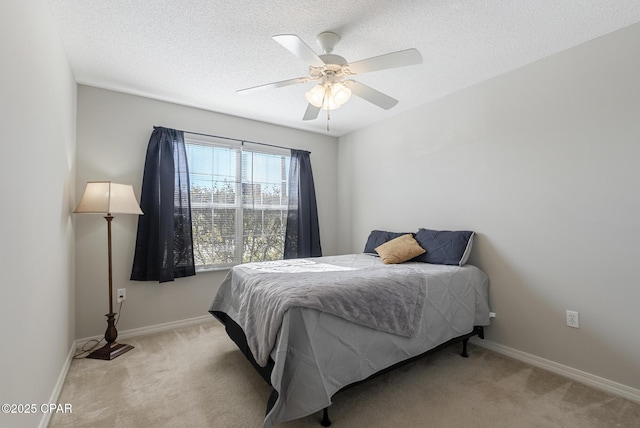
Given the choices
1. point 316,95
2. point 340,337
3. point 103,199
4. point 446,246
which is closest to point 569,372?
point 446,246

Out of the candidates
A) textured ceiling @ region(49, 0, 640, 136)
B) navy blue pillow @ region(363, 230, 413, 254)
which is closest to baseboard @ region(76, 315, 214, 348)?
navy blue pillow @ region(363, 230, 413, 254)

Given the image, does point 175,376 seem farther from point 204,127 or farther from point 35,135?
point 204,127

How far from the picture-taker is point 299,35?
2072 mm

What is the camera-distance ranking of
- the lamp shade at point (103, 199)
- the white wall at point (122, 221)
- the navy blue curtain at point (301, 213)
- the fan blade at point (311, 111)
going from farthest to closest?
the navy blue curtain at point (301, 213) → the white wall at point (122, 221) → the lamp shade at point (103, 199) → the fan blade at point (311, 111)

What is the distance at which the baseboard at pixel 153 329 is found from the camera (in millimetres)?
2744

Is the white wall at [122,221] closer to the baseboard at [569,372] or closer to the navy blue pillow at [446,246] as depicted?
the navy blue pillow at [446,246]

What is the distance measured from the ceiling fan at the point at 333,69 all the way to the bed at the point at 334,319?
1312 mm

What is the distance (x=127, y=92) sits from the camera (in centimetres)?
298

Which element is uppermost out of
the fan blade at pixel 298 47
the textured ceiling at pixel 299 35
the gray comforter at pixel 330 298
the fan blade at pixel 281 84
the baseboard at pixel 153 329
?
the textured ceiling at pixel 299 35

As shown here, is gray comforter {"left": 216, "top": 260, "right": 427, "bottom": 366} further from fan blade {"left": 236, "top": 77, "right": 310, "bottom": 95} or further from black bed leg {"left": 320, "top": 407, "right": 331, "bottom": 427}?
fan blade {"left": 236, "top": 77, "right": 310, "bottom": 95}

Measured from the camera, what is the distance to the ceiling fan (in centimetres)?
169

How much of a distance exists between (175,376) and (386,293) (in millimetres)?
1716

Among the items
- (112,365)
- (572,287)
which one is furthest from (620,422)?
(112,365)

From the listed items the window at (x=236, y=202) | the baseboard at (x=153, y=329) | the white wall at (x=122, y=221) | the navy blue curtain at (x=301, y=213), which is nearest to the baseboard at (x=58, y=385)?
the baseboard at (x=153, y=329)
